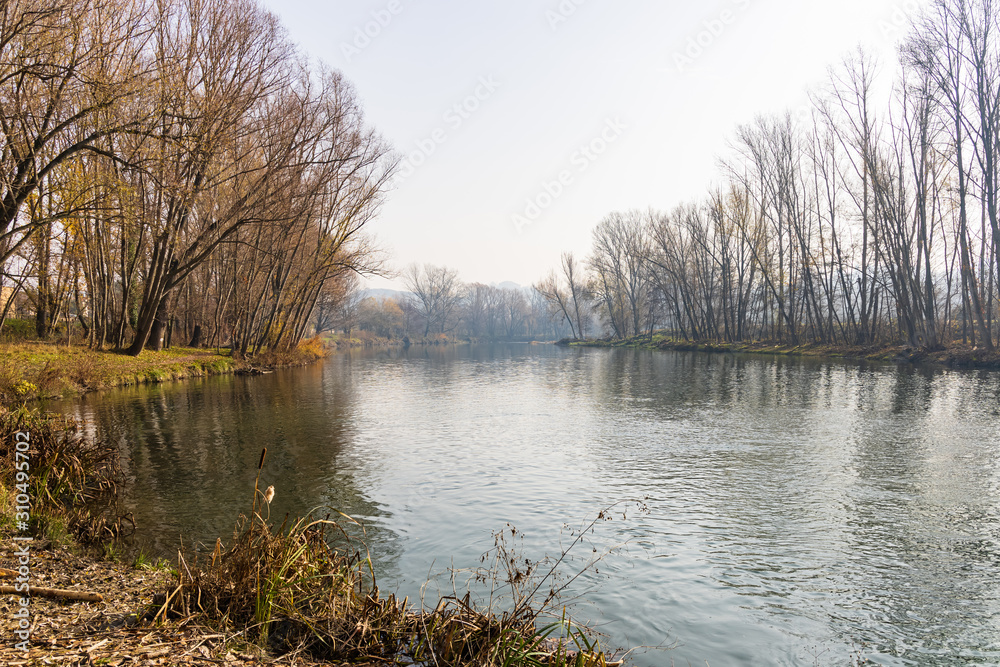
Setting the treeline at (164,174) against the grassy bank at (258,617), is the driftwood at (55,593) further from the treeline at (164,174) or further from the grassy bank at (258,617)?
the treeline at (164,174)

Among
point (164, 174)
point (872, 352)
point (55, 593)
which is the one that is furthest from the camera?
point (872, 352)

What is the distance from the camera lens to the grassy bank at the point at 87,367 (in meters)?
14.6

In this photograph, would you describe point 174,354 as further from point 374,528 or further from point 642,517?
point 642,517

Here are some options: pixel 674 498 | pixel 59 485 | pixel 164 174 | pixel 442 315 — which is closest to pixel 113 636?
pixel 59 485

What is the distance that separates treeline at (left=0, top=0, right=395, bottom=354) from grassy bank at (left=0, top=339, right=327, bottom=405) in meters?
1.61

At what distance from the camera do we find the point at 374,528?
22.7 feet

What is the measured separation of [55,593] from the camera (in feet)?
12.5

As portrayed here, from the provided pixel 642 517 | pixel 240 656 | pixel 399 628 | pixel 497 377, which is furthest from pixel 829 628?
pixel 497 377

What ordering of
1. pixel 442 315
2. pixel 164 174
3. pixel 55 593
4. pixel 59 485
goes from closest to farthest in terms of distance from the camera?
pixel 55 593 < pixel 59 485 < pixel 164 174 < pixel 442 315

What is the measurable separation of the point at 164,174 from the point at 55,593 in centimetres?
1496

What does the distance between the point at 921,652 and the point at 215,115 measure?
58.1ft

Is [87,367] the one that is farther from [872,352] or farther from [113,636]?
[872,352]

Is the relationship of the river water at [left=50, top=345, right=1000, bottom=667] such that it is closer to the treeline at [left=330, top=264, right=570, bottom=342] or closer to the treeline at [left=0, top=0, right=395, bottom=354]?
the treeline at [left=0, top=0, right=395, bottom=354]

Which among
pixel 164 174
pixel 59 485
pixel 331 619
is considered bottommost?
pixel 331 619
